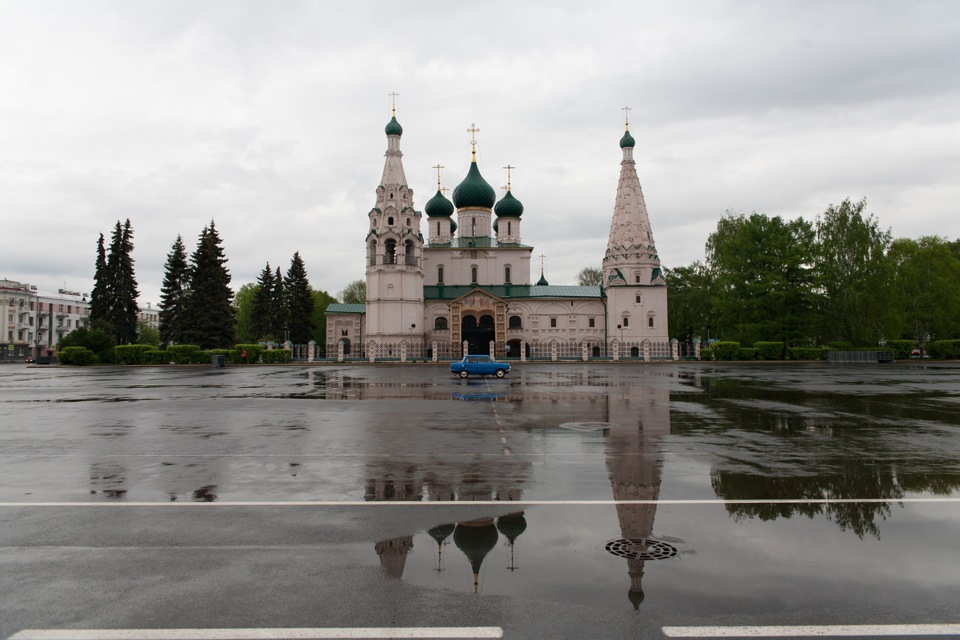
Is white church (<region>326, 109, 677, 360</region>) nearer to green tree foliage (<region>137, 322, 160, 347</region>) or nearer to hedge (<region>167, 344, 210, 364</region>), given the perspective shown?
hedge (<region>167, 344, 210, 364</region>)

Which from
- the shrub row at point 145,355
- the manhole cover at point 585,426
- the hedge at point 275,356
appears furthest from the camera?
the hedge at point 275,356

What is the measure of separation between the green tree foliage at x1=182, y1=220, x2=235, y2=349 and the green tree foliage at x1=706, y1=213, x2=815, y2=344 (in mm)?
44866

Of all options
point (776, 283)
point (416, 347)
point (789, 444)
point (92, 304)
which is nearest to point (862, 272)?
point (776, 283)

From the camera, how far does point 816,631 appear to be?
3.99 m

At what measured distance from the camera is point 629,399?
62.2 feet

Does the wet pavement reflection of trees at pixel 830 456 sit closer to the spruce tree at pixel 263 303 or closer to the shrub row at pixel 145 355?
the shrub row at pixel 145 355

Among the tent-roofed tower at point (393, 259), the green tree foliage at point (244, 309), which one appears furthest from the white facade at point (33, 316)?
the tent-roofed tower at point (393, 259)

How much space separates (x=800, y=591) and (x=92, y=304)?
67.0 metres

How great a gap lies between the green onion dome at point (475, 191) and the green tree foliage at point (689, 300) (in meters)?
23.5

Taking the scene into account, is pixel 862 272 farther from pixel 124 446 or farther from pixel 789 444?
pixel 124 446

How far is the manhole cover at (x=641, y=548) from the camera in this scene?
5.25m

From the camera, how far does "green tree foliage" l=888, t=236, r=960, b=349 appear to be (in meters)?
53.3

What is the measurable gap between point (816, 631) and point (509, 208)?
6457 centimetres

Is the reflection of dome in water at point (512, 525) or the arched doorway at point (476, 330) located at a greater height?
the arched doorway at point (476, 330)
